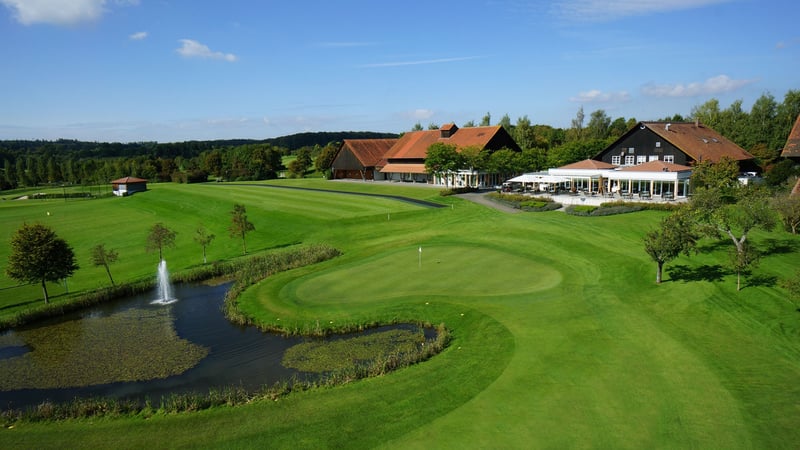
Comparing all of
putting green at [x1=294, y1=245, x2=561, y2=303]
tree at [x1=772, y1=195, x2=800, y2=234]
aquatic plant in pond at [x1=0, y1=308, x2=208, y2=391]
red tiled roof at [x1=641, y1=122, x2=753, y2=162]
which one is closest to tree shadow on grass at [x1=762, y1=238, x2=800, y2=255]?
tree at [x1=772, y1=195, x2=800, y2=234]

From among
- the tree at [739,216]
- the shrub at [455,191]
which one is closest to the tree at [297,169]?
the shrub at [455,191]


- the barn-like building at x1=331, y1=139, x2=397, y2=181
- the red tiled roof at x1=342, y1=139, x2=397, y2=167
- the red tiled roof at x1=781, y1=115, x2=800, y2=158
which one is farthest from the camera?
the barn-like building at x1=331, y1=139, x2=397, y2=181

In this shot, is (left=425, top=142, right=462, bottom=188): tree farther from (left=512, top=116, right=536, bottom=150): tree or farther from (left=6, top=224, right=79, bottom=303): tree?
(left=6, top=224, right=79, bottom=303): tree

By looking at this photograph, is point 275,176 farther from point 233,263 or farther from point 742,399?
point 742,399

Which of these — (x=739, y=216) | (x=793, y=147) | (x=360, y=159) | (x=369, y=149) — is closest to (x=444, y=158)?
(x=360, y=159)

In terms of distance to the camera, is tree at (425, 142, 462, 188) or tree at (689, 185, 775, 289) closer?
tree at (689, 185, 775, 289)

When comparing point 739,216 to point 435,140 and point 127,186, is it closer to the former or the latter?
point 435,140
